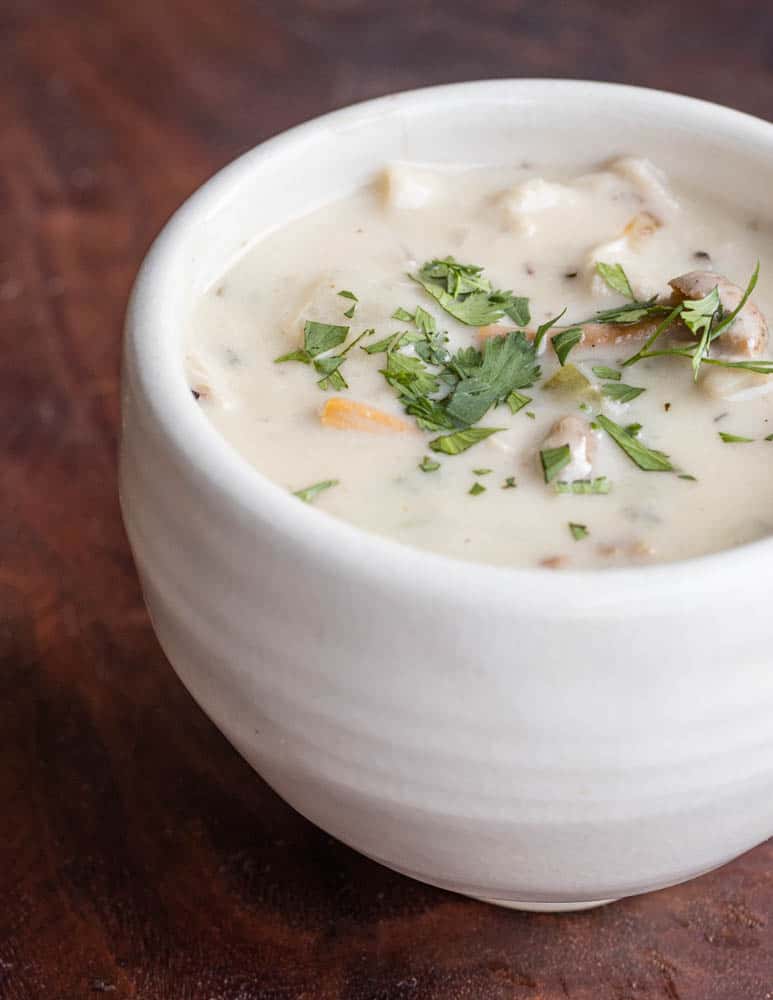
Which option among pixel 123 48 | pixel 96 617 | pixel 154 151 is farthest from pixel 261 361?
pixel 123 48

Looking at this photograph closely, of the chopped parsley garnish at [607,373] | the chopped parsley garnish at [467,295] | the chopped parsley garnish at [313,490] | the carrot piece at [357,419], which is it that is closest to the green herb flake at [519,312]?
the chopped parsley garnish at [467,295]

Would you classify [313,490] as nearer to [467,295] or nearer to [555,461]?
[555,461]

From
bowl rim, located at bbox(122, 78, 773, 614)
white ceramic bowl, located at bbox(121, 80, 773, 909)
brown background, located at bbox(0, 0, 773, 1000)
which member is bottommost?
brown background, located at bbox(0, 0, 773, 1000)

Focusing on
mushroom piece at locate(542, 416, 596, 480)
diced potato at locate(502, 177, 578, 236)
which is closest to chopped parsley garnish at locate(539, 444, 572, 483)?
mushroom piece at locate(542, 416, 596, 480)

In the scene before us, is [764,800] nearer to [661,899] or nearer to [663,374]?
[661,899]

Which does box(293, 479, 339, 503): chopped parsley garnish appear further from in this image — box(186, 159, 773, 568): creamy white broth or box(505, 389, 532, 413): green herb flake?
box(505, 389, 532, 413): green herb flake

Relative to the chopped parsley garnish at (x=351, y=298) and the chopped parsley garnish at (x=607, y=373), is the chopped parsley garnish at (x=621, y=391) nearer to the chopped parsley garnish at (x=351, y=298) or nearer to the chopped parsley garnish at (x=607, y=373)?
the chopped parsley garnish at (x=607, y=373)
